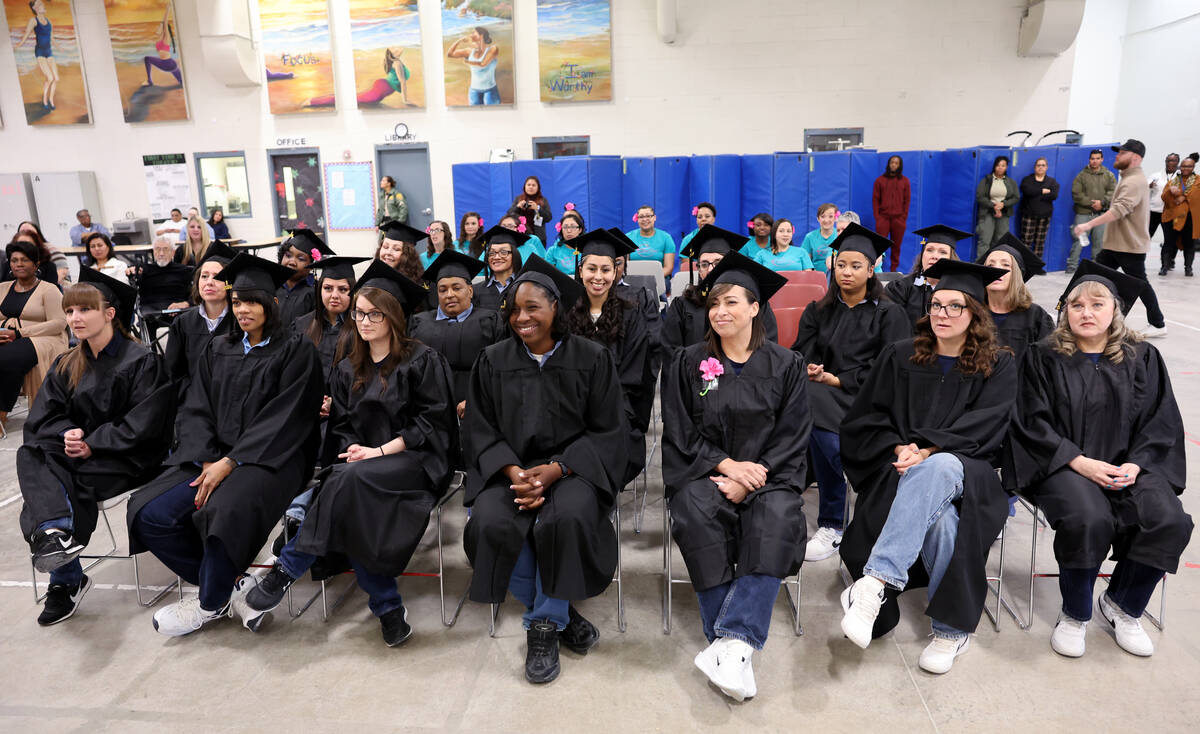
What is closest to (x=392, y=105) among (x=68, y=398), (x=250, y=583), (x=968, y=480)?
(x=68, y=398)

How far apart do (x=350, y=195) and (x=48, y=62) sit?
5.89m

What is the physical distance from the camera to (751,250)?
23.5ft

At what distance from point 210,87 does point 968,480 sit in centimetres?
1446

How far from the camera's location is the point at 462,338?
443 centimetres

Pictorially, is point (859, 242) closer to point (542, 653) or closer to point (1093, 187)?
point (542, 653)

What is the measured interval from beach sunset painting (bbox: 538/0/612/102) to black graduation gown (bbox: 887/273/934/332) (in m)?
9.10

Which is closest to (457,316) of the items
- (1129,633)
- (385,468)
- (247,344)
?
(247,344)

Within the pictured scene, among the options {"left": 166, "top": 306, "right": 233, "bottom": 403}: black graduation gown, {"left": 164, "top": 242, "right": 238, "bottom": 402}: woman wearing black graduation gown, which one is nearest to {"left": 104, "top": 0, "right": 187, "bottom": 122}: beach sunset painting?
{"left": 164, "top": 242, "right": 238, "bottom": 402}: woman wearing black graduation gown

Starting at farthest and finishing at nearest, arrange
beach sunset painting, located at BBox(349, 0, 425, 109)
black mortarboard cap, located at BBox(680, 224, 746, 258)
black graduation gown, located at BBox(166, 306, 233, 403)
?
beach sunset painting, located at BBox(349, 0, 425, 109)
black mortarboard cap, located at BBox(680, 224, 746, 258)
black graduation gown, located at BBox(166, 306, 233, 403)

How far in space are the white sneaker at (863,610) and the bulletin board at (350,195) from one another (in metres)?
12.5

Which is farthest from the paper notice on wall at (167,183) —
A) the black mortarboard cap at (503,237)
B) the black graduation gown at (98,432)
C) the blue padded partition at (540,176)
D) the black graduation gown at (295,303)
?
the black graduation gown at (98,432)

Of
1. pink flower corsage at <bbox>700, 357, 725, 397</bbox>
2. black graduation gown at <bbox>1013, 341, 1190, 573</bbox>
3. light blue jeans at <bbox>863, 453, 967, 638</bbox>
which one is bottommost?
light blue jeans at <bbox>863, 453, 967, 638</bbox>

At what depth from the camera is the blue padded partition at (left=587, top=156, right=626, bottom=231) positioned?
11.1 m

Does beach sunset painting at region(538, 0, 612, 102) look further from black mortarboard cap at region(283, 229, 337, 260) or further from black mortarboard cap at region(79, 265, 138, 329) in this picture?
black mortarboard cap at region(79, 265, 138, 329)
